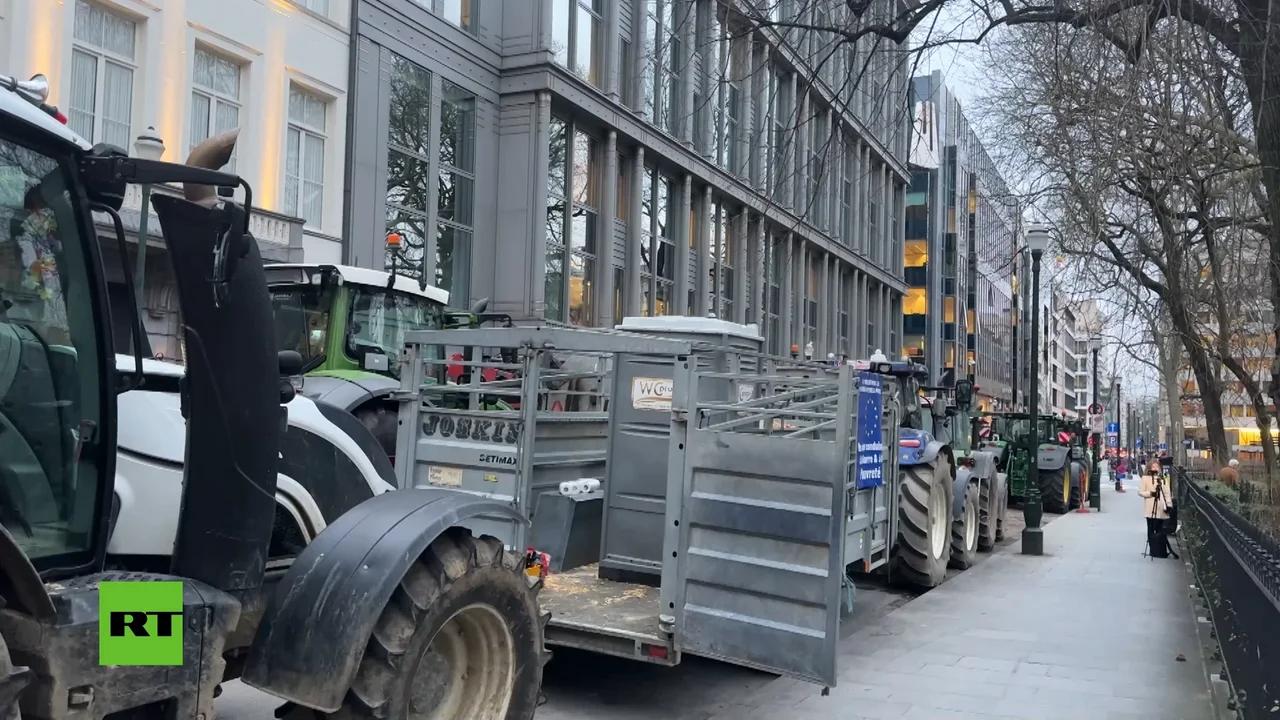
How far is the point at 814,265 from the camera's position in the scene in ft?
136

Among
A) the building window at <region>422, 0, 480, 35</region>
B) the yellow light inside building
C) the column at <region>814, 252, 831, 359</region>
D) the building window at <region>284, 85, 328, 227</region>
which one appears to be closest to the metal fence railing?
the building window at <region>284, 85, 328, 227</region>

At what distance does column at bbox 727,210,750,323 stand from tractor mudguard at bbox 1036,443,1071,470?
12.0m

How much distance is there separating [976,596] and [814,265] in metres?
31.6

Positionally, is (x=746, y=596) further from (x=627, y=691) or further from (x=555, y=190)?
(x=555, y=190)

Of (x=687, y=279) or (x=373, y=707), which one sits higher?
(x=687, y=279)

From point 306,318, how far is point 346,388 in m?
1.19

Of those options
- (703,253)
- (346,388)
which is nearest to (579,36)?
(703,253)

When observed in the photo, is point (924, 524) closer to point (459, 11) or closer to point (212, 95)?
point (212, 95)

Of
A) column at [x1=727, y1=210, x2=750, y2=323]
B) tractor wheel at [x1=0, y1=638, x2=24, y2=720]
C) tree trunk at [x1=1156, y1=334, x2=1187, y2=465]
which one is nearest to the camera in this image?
tractor wheel at [x1=0, y1=638, x2=24, y2=720]

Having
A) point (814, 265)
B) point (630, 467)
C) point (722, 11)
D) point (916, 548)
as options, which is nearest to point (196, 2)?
point (722, 11)

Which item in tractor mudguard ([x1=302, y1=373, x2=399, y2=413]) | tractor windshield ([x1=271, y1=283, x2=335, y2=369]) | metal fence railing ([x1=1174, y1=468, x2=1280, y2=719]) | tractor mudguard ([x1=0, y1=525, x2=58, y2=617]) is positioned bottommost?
metal fence railing ([x1=1174, y1=468, x2=1280, y2=719])

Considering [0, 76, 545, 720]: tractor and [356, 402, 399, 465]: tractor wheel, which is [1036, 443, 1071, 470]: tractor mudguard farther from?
[0, 76, 545, 720]: tractor

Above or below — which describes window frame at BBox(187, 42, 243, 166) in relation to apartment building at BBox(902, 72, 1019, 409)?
below

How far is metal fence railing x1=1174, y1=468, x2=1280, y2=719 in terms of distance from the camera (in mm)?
4406
